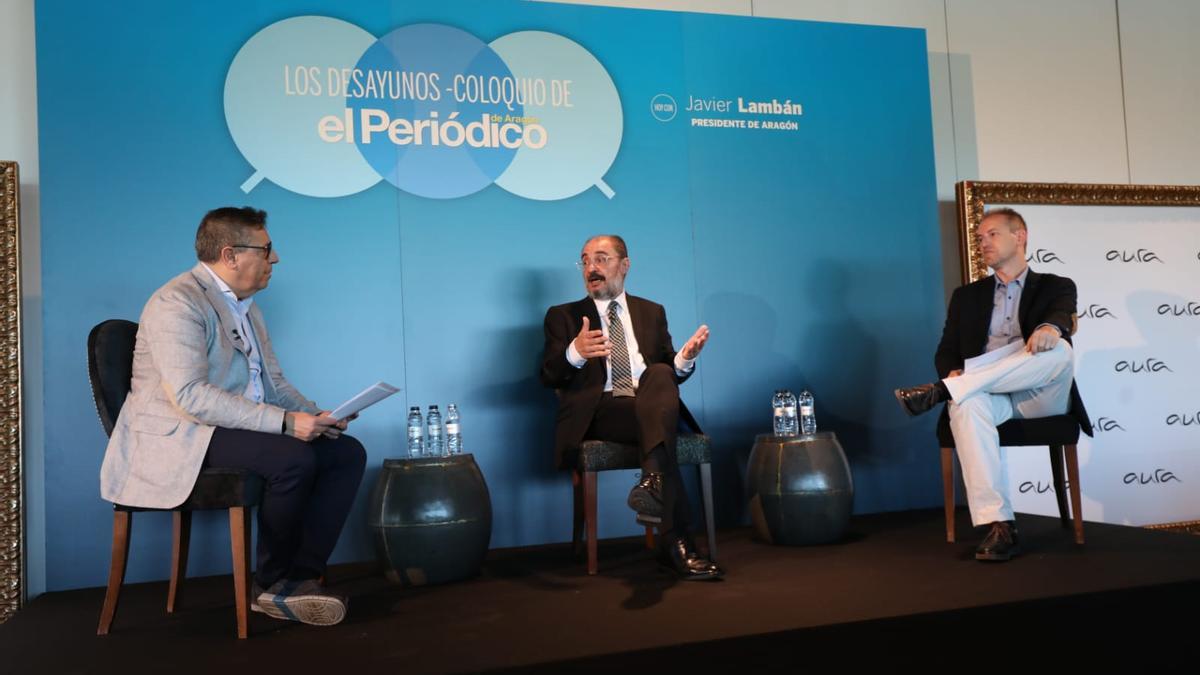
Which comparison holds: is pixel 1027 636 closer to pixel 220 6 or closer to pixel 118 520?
pixel 118 520

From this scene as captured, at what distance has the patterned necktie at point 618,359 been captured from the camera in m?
3.91

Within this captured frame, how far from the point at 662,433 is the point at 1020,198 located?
3.00 metres

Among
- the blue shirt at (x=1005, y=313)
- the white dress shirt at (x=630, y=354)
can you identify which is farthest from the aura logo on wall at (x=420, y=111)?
the blue shirt at (x=1005, y=313)

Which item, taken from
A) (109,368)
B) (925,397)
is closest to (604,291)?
(925,397)

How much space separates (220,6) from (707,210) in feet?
7.89

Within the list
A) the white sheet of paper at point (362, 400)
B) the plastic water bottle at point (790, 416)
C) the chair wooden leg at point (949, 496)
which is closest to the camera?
the white sheet of paper at point (362, 400)

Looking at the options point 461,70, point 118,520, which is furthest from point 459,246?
point 118,520

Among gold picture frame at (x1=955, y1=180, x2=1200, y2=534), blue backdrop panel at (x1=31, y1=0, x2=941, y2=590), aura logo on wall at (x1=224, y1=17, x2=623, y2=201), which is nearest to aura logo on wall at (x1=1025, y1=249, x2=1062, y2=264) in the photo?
gold picture frame at (x1=955, y1=180, x2=1200, y2=534)

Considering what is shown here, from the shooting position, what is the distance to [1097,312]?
5176mm

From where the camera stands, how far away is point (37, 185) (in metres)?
3.94

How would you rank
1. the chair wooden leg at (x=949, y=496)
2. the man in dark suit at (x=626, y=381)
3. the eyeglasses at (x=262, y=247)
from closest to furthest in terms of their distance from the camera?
1. the eyeglasses at (x=262, y=247)
2. the man in dark suit at (x=626, y=381)
3. the chair wooden leg at (x=949, y=496)

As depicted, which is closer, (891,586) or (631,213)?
(891,586)

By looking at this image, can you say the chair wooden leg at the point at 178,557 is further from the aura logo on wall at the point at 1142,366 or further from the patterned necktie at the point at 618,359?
the aura logo on wall at the point at 1142,366

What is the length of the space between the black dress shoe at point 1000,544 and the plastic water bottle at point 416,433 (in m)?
2.23
